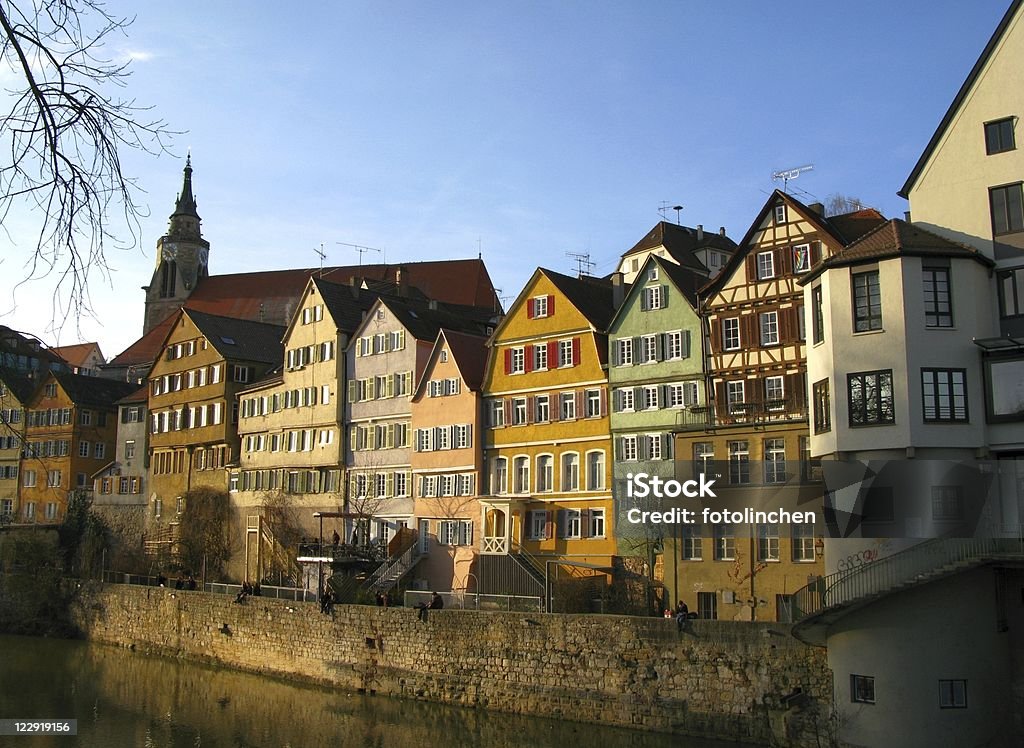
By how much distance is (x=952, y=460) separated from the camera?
83.3ft

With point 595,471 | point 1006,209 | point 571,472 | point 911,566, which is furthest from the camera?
point 571,472

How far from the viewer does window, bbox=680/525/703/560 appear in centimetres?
3488

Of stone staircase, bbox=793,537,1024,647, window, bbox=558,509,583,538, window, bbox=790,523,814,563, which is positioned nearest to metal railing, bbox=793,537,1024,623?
stone staircase, bbox=793,537,1024,647

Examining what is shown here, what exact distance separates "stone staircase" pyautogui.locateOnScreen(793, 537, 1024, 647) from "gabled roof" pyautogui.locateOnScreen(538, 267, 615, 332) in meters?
18.7

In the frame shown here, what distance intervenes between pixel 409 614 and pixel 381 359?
1705cm

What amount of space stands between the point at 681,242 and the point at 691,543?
27.9m

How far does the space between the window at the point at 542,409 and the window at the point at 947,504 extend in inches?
808

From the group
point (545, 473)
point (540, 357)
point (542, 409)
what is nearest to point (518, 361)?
point (540, 357)

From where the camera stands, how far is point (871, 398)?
26.0m

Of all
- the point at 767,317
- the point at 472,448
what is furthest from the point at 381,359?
the point at 767,317

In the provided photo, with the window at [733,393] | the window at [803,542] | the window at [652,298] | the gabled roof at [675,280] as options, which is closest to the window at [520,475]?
the gabled roof at [675,280]

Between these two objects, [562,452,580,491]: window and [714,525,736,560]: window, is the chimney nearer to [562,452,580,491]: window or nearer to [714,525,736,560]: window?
[562,452,580,491]: window

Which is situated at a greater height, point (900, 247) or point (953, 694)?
point (900, 247)

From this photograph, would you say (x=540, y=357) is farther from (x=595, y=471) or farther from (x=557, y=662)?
(x=557, y=662)
